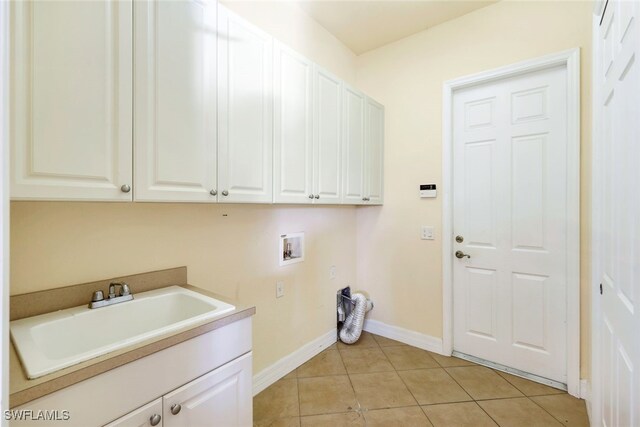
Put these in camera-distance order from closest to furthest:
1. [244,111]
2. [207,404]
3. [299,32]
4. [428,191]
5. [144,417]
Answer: [144,417], [207,404], [244,111], [299,32], [428,191]

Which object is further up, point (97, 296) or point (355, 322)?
point (97, 296)

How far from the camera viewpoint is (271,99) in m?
1.64

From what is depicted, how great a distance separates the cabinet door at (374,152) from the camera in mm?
2572

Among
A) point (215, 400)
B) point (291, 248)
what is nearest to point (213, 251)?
point (291, 248)

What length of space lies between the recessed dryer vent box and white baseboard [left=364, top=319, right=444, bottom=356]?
118 cm

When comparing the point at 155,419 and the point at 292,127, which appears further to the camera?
the point at 292,127

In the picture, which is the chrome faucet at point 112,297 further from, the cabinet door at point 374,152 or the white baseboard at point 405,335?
the white baseboard at point 405,335

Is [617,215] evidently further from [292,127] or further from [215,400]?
[215,400]

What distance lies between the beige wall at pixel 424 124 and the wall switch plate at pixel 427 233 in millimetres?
42

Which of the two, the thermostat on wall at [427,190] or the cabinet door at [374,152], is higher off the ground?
the cabinet door at [374,152]

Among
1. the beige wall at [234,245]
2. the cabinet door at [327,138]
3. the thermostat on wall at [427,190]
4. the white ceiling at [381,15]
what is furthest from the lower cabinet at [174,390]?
the white ceiling at [381,15]

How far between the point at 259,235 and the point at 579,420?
2.29 meters

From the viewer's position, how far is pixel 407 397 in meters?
1.93

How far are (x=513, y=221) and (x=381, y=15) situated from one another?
1.99m
